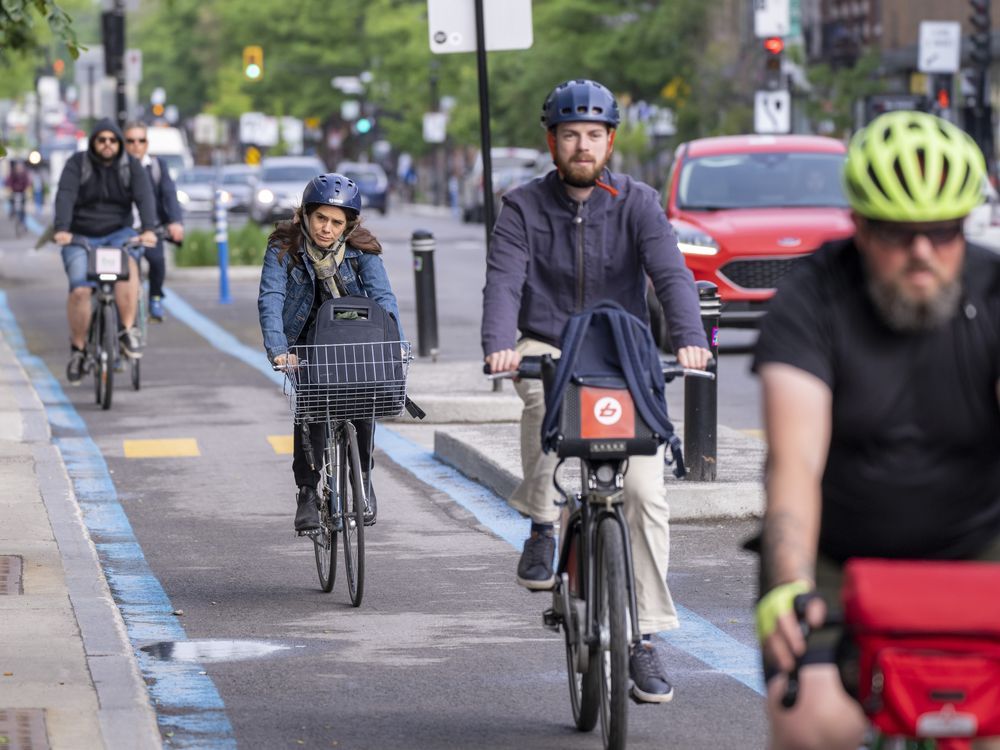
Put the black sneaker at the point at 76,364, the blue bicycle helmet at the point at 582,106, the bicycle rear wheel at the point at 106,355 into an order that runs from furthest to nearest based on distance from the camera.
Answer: the black sneaker at the point at 76,364 < the bicycle rear wheel at the point at 106,355 < the blue bicycle helmet at the point at 582,106

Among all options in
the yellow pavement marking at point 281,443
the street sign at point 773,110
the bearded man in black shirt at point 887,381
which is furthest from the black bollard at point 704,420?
the street sign at point 773,110

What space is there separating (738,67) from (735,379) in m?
42.0

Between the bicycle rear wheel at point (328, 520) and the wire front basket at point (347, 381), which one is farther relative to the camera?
the bicycle rear wheel at point (328, 520)

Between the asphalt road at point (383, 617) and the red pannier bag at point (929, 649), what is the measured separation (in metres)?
2.83

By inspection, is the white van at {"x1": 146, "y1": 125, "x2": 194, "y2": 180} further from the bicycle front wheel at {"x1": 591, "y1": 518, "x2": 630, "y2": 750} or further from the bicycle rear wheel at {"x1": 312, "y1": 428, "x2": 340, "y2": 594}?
the bicycle front wheel at {"x1": 591, "y1": 518, "x2": 630, "y2": 750}

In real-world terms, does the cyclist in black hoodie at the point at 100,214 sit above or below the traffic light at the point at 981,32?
below

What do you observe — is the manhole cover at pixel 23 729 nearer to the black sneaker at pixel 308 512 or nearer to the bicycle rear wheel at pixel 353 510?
the bicycle rear wheel at pixel 353 510

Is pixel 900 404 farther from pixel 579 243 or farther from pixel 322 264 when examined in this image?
pixel 322 264

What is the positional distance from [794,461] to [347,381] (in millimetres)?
4669

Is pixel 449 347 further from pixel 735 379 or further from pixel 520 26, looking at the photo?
pixel 520 26

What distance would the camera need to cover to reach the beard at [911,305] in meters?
3.63

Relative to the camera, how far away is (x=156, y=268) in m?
19.0

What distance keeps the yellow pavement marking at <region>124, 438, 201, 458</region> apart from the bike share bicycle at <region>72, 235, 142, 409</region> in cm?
167

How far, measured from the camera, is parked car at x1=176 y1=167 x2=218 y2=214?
216ft
